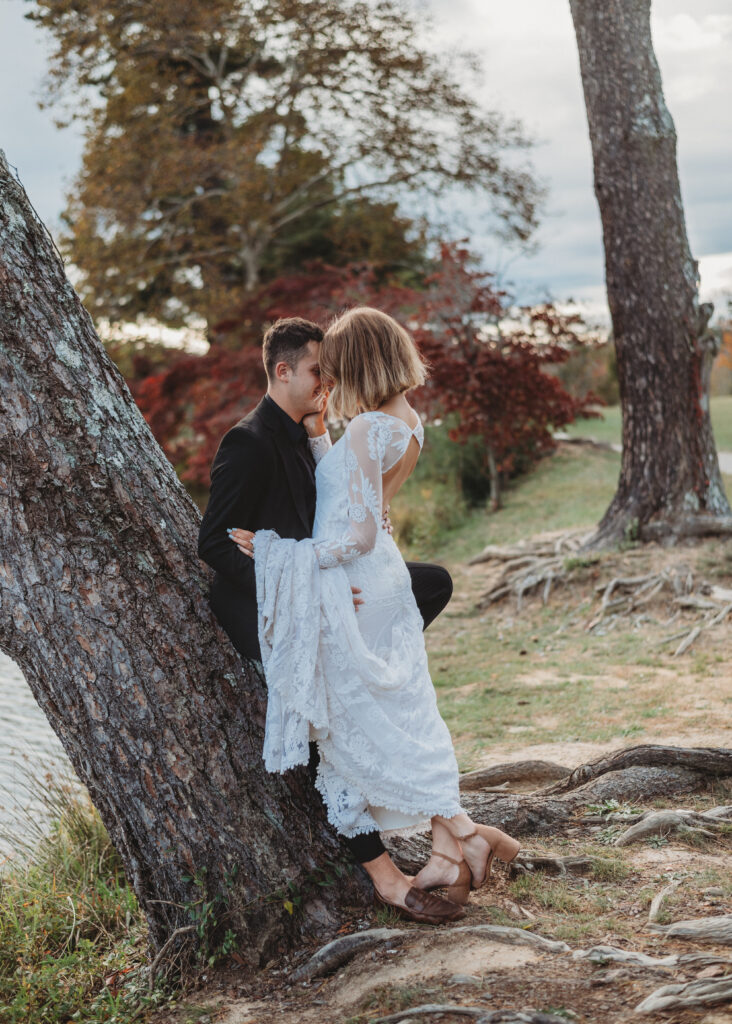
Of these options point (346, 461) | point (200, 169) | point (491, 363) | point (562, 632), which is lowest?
point (562, 632)

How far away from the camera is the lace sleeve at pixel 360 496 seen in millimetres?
3096

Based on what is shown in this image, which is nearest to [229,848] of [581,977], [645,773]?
[581,977]

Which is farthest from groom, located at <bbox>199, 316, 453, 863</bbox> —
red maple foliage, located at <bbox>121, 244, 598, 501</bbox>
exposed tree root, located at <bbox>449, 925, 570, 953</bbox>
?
red maple foliage, located at <bbox>121, 244, 598, 501</bbox>

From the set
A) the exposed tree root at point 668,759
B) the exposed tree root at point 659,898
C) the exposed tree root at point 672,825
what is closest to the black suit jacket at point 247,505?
the exposed tree root at point 659,898

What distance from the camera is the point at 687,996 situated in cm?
237

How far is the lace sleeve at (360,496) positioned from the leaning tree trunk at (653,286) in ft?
20.2

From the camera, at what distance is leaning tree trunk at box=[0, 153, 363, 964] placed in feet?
9.64

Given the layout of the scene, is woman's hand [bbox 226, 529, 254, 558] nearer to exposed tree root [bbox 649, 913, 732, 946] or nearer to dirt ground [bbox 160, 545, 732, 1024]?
dirt ground [bbox 160, 545, 732, 1024]

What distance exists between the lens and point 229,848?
10.3 feet

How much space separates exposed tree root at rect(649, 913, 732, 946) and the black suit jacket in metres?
1.55

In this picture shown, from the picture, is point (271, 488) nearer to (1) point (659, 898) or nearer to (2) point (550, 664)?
(1) point (659, 898)

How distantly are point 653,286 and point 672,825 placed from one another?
6111mm

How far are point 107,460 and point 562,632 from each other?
576cm

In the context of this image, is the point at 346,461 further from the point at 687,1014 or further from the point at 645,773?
the point at 645,773
